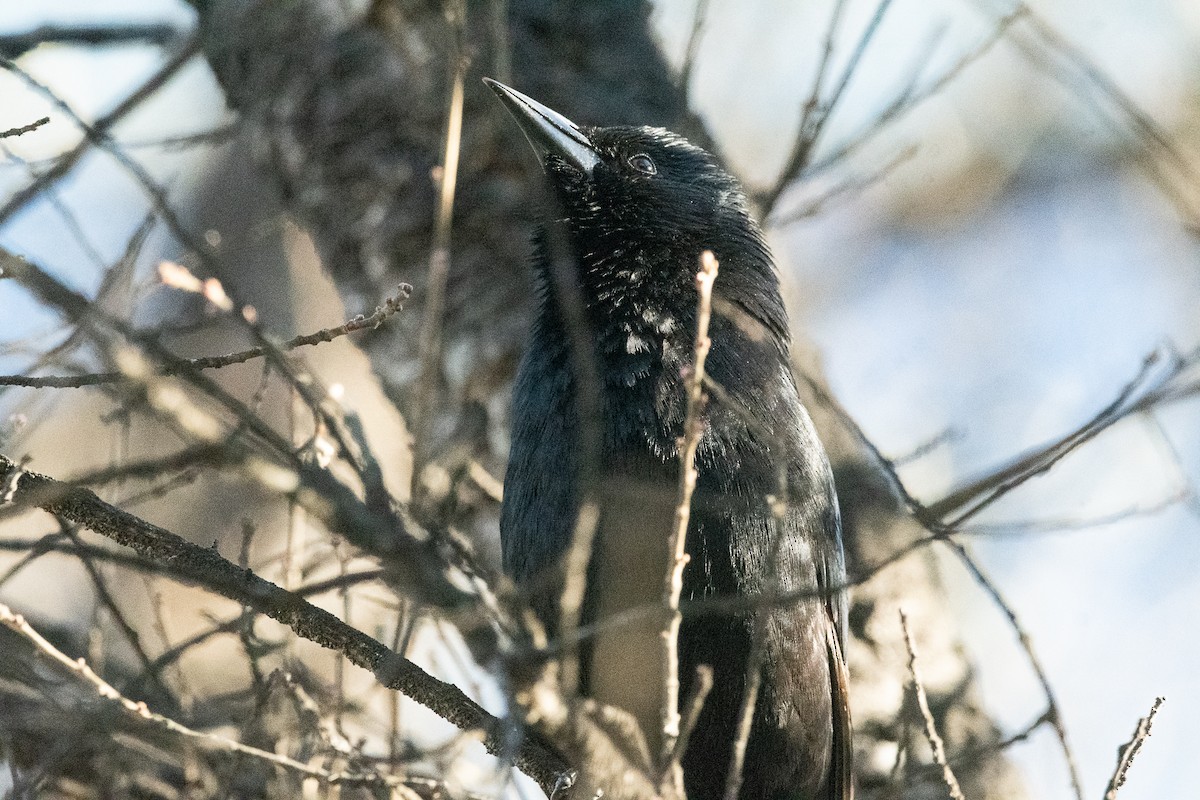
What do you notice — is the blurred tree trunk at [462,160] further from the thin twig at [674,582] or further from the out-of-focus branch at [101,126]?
the thin twig at [674,582]

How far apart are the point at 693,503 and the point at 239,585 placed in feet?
4.16

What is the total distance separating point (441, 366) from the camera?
4961 mm

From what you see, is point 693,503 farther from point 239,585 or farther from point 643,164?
point 643,164

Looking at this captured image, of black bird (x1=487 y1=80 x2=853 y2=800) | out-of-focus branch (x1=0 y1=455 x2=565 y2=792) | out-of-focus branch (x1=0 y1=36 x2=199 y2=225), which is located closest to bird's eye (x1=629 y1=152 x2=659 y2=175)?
black bird (x1=487 y1=80 x2=853 y2=800)

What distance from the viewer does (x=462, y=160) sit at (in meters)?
5.17

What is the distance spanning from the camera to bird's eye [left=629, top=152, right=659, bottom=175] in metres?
4.34

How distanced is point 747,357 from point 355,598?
1.57 m

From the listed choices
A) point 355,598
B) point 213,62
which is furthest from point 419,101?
point 355,598

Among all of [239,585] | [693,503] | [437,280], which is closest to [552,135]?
[437,280]

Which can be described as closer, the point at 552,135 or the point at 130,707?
the point at 130,707

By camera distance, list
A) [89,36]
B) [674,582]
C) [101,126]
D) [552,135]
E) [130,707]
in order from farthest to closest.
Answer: [89,36] → [552,135] → [101,126] → [130,707] → [674,582]

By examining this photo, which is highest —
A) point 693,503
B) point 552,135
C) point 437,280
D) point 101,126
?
point 552,135

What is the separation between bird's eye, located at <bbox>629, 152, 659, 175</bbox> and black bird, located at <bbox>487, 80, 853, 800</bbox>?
0.30m

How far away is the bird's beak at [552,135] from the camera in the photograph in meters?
4.29
